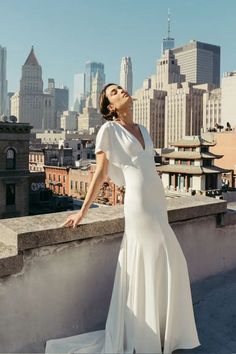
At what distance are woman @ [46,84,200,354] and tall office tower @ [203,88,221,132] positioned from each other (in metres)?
131

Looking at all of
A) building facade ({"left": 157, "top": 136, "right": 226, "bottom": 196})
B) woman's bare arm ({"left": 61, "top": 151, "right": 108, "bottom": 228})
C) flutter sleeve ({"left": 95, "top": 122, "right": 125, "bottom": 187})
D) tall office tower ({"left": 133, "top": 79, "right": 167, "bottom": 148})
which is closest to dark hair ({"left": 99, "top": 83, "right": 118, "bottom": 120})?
flutter sleeve ({"left": 95, "top": 122, "right": 125, "bottom": 187})

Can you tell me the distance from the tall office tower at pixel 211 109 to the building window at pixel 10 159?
10132 centimetres

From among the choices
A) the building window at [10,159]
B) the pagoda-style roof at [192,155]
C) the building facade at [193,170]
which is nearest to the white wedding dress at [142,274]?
the building window at [10,159]

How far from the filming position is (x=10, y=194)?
3784 cm

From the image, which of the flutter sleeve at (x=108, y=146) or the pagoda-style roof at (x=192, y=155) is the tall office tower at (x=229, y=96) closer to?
the pagoda-style roof at (x=192, y=155)

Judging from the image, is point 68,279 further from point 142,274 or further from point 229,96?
point 229,96

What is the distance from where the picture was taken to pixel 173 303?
3201 millimetres

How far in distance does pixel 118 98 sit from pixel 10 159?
1407 inches

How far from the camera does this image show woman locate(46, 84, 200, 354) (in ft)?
10.2

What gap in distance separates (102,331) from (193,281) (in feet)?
4.96

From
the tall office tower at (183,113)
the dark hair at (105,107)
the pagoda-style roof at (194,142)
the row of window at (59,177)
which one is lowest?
the row of window at (59,177)

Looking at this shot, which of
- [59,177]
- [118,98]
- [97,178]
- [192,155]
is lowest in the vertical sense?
[59,177]

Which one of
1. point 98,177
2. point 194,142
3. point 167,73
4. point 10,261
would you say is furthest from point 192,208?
point 167,73

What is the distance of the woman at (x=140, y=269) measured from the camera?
311cm
